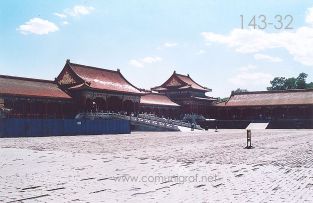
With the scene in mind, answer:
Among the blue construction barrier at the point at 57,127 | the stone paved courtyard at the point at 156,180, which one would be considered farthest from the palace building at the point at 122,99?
the stone paved courtyard at the point at 156,180

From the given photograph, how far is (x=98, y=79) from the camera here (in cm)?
4681

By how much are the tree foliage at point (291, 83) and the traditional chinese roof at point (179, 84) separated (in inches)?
2455

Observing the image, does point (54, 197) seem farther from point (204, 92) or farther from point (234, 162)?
point (204, 92)

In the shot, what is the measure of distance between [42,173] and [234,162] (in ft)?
21.5

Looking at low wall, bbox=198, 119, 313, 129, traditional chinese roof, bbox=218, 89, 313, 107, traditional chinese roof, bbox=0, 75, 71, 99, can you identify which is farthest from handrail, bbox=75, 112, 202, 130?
traditional chinese roof, bbox=218, 89, 313, 107

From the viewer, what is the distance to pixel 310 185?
27.3 feet

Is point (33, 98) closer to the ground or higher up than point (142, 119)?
higher up

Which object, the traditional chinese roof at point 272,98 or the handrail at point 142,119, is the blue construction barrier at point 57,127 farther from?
the traditional chinese roof at point 272,98

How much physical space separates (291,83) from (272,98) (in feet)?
218

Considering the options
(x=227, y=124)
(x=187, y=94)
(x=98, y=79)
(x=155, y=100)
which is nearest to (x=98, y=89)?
(x=98, y=79)

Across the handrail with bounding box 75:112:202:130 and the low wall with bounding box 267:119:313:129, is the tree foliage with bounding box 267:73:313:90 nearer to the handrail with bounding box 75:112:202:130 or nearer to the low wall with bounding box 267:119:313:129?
the low wall with bounding box 267:119:313:129

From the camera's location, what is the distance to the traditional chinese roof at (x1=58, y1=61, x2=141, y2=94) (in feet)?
141

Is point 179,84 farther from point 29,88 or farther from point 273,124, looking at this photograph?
point 29,88

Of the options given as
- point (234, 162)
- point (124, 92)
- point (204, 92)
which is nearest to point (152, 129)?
point (124, 92)
